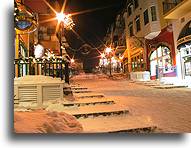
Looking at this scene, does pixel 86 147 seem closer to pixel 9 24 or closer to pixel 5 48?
pixel 5 48

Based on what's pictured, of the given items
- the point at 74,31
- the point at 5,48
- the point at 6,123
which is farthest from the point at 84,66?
the point at 6,123

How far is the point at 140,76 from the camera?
328 cm

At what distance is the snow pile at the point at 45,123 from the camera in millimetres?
2211

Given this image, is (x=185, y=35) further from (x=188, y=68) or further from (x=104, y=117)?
(x=104, y=117)

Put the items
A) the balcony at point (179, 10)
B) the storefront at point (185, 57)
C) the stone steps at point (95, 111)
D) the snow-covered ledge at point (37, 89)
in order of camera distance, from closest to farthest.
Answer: the stone steps at point (95, 111) → the storefront at point (185, 57) → the snow-covered ledge at point (37, 89) → the balcony at point (179, 10)

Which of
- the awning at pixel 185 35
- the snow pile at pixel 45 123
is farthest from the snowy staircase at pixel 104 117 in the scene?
the awning at pixel 185 35

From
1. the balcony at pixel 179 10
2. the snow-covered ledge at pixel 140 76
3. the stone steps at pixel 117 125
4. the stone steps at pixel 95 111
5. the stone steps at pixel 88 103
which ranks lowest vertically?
the stone steps at pixel 117 125

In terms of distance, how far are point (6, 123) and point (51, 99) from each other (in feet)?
2.42

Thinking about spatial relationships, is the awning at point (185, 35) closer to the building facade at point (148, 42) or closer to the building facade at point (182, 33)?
the building facade at point (182, 33)

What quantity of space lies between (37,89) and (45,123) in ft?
2.42

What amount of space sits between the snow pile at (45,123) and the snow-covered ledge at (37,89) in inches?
14.5

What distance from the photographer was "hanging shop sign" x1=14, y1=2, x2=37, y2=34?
2.73 metres

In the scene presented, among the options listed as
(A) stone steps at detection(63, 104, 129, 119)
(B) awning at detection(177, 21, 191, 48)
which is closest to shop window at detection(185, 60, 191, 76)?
(B) awning at detection(177, 21, 191, 48)

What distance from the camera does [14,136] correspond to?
219cm
